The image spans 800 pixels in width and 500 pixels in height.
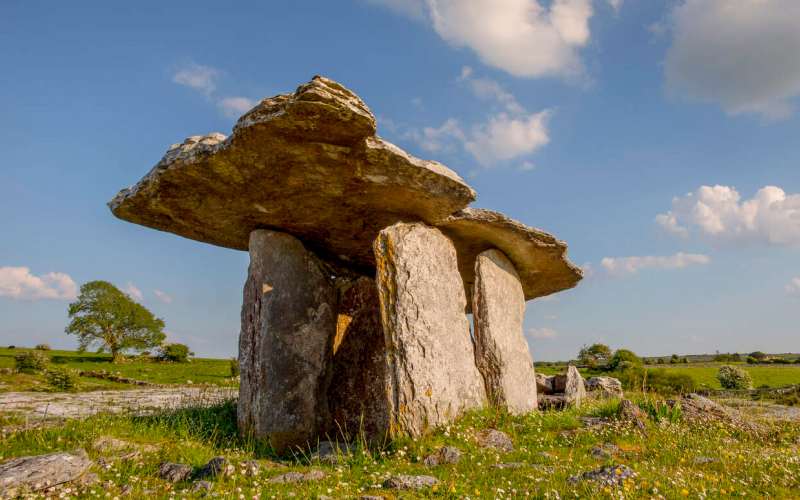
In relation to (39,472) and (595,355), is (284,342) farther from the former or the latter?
(595,355)

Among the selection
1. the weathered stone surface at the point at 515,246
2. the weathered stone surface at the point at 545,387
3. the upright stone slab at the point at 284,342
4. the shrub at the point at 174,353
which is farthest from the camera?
the shrub at the point at 174,353

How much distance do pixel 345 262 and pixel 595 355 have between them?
38308 millimetres

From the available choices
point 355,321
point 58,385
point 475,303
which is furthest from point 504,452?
point 58,385

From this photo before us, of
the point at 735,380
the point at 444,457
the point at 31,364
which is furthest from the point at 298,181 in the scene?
the point at 735,380

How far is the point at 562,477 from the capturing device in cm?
589

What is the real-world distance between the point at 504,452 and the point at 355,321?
197 inches

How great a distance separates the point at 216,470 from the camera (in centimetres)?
626

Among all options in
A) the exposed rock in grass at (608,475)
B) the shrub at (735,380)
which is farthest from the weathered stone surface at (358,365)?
the shrub at (735,380)

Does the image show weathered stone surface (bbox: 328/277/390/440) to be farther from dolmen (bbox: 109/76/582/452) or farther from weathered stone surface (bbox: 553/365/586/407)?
weathered stone surface (bbox: 553/365/586/407)

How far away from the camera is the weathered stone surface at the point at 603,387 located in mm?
15204

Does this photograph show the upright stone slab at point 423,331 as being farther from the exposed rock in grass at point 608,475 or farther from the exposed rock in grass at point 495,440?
the exposed rock in grass at point 608,475

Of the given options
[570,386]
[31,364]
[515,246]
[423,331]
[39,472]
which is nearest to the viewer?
[39,472]

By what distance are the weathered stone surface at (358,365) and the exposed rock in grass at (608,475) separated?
4985mm

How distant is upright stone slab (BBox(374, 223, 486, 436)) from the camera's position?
8008mm
